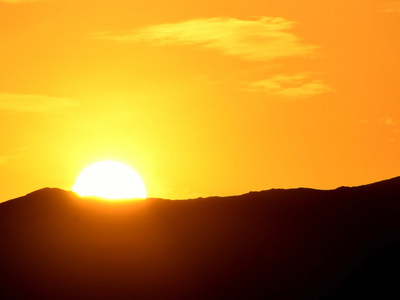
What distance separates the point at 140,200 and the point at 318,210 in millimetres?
9419

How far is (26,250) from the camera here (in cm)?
5284

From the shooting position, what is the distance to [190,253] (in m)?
50.9

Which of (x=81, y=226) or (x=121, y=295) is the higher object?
(x=81, y=226)

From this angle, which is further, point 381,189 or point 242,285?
point 381,189

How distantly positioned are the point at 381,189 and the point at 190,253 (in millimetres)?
9264

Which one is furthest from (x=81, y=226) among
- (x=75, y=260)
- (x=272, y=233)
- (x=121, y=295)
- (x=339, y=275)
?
(x=339, y=275)

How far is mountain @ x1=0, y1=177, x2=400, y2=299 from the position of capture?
4631 centimetres

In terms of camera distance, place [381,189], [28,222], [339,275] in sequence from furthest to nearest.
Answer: [28,222], [381,189], [339,275]

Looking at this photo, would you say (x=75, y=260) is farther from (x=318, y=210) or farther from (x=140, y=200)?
(x=318, y=210)

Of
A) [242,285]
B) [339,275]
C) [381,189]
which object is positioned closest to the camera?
[339,275]

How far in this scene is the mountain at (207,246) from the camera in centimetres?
4631

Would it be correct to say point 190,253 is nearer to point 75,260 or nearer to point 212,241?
point 212,241

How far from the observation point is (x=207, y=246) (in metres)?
51.0

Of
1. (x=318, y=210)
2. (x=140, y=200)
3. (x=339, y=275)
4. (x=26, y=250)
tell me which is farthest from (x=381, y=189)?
(x=26, y=250)
